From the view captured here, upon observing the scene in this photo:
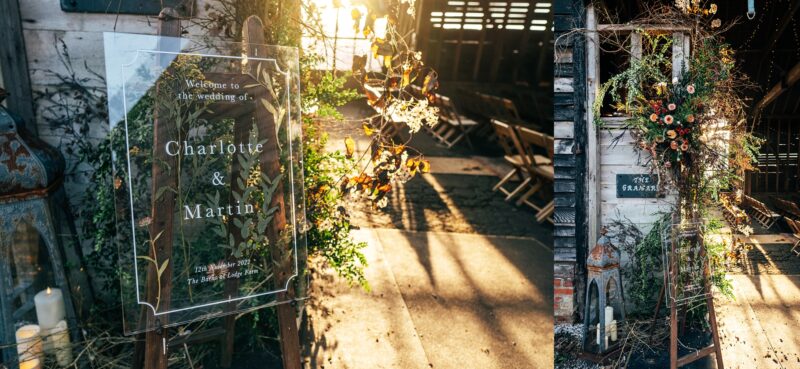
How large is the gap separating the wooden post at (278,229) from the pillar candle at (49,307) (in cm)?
163

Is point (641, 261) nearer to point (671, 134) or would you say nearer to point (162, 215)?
point (671, 134)

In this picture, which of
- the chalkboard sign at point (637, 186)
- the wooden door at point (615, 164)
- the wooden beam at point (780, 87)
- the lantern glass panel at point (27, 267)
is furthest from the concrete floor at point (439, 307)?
the wooden beam at point (780, 87)

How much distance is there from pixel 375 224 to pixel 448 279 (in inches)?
60.9

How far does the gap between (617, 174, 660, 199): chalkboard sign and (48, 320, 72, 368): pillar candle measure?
130 inches

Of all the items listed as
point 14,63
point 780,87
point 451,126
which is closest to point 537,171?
point 780,87

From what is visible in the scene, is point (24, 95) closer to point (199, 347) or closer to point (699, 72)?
point (199, 347)

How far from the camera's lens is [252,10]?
4387 mm

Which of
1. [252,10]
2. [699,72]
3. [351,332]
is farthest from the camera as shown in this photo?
[351,332]

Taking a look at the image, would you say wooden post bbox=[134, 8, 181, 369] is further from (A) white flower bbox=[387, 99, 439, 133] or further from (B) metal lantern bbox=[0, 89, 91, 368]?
(A) white flower bbox=[387, 99, 439, 133]

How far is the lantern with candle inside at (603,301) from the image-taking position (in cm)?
407

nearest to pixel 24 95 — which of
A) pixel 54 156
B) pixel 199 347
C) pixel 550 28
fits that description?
pixel 54 156

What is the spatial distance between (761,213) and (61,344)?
405 centimetres

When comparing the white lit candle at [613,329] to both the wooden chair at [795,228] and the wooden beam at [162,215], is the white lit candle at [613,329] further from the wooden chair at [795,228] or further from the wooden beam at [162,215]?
the wooden beam at [162,215]

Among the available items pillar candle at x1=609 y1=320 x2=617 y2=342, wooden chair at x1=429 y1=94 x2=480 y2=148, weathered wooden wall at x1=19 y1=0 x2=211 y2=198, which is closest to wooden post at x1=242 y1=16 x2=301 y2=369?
weathered wooden wall at x1=19 y1=0 x2=211 y2=198
